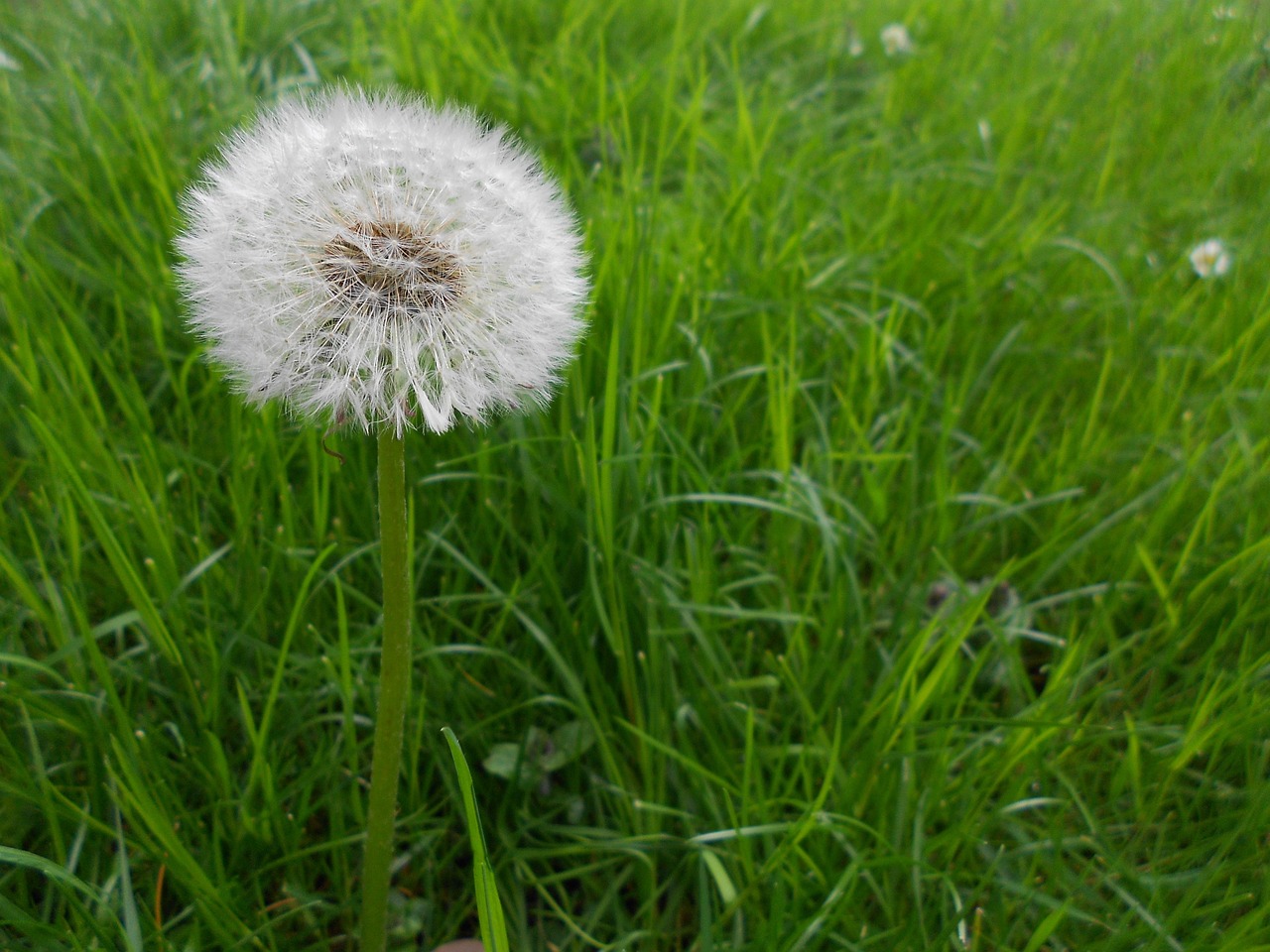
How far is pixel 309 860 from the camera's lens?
1370 mm

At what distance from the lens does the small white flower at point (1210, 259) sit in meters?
2.45

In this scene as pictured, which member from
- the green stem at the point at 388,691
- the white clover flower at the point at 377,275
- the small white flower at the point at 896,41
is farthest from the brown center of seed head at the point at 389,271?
the small white flower at the point at 896,41

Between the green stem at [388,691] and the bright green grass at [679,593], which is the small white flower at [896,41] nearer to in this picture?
the bright green grass at [679,593]

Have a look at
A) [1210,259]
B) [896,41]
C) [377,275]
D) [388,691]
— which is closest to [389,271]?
[377,275]

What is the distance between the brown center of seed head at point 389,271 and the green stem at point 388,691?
0.17 m

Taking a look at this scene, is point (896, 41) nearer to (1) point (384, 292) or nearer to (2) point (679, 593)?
(2) point (679, 593)

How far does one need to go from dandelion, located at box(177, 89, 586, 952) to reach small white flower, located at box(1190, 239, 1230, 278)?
202cm

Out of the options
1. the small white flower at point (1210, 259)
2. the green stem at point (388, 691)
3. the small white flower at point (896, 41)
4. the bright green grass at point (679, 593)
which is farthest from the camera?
the small white flower at point (896, 41)

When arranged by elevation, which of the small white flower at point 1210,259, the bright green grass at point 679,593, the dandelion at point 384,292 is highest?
the dandelion at point 384,292

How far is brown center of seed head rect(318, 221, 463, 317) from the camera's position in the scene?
3.46 feet

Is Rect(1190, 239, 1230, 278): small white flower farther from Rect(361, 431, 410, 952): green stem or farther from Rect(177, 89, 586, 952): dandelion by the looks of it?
Rect(361, 431, 410, 952): green stem

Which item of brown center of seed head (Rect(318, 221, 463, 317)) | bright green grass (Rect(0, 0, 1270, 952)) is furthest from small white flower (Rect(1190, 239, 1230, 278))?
brown center of seed head (Rect(318, 221, 463, 317))

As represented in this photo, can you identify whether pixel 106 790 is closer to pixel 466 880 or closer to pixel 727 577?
pixel 466 880

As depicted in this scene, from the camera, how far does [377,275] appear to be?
107 cm
